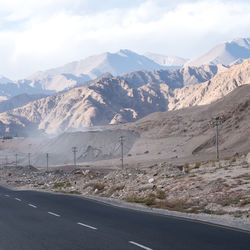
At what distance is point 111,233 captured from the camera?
11.8 m

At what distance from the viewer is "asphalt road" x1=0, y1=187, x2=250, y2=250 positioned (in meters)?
9.99

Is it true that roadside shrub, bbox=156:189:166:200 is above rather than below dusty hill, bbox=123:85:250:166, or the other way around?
below

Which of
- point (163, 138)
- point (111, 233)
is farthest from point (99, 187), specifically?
point (163, 138)

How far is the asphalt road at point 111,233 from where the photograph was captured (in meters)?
9.99

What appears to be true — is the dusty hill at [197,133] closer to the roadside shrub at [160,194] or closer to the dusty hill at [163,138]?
the dusty hill at [163,138]

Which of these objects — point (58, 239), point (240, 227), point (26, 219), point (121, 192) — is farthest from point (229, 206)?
point (121, 192)

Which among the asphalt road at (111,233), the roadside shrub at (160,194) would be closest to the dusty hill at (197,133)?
the roadside shrub at (160,194)

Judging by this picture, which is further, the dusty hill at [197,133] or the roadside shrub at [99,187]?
the dusty hill at [197,133]

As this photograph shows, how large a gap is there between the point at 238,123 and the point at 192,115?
113 feet

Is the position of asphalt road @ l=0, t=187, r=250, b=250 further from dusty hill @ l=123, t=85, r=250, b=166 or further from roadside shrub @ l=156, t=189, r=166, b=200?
dusty hill @ l=123, t=85, r=250, b=166

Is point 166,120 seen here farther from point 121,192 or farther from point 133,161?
point 121,192

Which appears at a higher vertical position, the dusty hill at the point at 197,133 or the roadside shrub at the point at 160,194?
Result: the dusty hill at the point at 197,133

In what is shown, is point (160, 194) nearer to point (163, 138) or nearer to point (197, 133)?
point (197, 133)

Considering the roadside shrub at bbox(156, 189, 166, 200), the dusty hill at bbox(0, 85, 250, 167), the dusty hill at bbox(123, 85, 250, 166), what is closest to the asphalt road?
the roadside shrub at bbox(156, 189, 166, 200)
